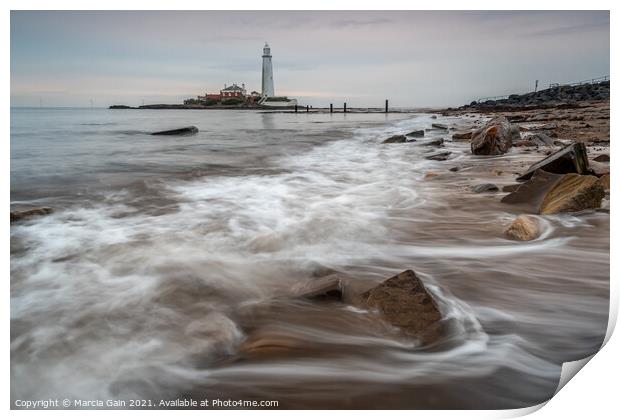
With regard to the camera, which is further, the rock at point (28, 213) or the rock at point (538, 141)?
the rock at point (538, 141)

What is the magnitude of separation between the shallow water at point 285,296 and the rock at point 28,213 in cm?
11

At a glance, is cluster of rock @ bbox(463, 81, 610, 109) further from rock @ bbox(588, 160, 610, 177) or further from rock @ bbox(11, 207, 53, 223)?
rock @ bbox(11, 207, 53, 223)

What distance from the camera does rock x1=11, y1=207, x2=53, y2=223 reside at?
2871 millimetres

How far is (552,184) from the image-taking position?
131 inches

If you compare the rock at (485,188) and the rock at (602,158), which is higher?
the rock at (602,158)

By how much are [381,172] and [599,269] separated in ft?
12.2

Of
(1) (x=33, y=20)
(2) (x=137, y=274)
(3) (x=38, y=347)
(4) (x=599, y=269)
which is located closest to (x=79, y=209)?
(2) (x=137, y=274)

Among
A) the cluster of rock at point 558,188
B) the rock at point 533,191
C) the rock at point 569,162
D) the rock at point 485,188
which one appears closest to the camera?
the cluster of rock at point 558,188

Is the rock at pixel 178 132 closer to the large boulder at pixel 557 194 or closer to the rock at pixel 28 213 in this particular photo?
the rock at pixel 28 213

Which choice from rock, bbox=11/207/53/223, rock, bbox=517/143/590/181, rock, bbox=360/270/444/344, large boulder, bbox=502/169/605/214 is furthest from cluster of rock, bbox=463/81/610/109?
rock, bbox=11/207/53/223

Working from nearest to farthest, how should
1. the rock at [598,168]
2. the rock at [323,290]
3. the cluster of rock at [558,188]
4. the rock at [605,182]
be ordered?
the rock at [323,290] → the cluster of rock at [558,188] → the rock at [605,182] → the rock at [598,168]

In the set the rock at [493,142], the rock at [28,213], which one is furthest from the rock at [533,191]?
the rock at [28,213]

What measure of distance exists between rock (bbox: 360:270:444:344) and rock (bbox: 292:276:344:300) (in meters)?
0.13

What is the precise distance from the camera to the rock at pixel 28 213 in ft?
9.42
